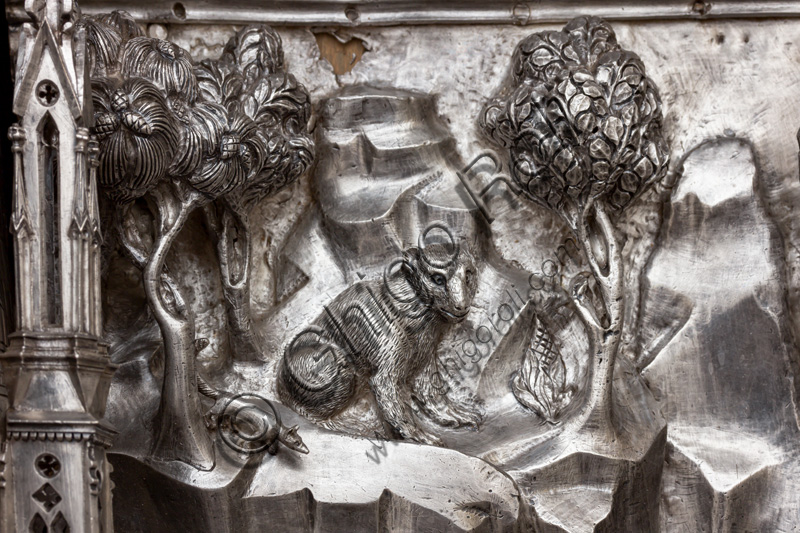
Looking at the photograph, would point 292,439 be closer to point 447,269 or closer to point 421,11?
point 447,269

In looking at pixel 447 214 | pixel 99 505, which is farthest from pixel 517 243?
pixel 99 505

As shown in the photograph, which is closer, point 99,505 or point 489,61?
point 99,505

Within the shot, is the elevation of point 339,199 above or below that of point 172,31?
below

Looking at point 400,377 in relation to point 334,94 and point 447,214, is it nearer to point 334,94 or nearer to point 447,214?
point 447,214

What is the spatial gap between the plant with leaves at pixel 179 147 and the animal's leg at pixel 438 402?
38 centimetres

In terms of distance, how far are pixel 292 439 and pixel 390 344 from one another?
0.89 feet

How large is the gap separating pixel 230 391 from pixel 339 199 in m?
0.43

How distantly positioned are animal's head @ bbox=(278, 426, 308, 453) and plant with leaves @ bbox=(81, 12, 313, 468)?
13 centimetres

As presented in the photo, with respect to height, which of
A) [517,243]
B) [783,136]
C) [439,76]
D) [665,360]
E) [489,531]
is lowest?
[489,531]

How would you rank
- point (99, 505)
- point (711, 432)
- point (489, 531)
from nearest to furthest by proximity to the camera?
point (99, 505)
point (489, 531)
point (711, 432)

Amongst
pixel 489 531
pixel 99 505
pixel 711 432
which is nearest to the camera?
pixel 99 505

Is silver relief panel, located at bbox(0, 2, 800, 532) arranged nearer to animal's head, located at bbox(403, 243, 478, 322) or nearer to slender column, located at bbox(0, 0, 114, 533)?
animal's head, located at bbox(403, 243, 478, 322)

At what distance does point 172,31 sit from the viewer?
8.27 ft

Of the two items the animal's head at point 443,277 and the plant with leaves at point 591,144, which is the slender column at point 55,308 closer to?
the animal's head at point 443,277
